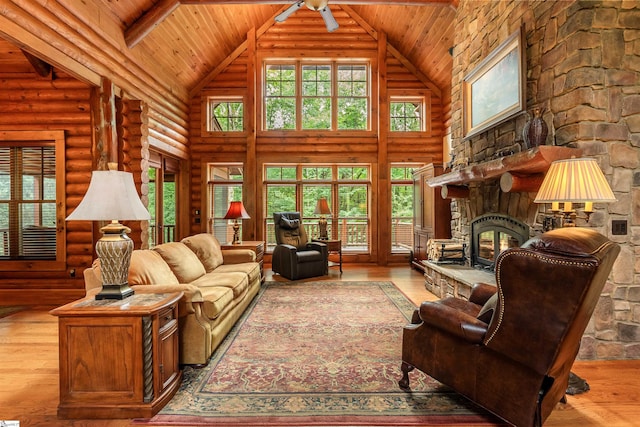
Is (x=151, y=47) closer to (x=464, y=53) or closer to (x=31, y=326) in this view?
(x=31, y=326)

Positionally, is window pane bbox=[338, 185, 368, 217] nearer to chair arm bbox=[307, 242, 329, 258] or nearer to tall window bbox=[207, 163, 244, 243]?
chair arm bbox=[307, 242, 329, 258]

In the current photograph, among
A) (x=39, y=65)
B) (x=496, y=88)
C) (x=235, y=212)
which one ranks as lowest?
(x=235, y=212)

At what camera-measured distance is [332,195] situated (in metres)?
7.41

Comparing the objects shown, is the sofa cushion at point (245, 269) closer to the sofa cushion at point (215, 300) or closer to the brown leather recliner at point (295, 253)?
the sofa cushion at point (215, 300)

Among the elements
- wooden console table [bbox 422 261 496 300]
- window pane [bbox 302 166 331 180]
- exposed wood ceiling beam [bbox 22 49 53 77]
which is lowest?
wooden console table [bbox 422 261 496 300]

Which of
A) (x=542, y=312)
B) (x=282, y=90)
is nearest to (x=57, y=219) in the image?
(x=282, y=90)

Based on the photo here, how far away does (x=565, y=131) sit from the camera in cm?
270

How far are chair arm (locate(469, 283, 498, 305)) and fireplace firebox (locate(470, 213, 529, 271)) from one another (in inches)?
39.9

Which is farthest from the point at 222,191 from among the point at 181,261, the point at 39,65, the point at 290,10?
the point at 181,261

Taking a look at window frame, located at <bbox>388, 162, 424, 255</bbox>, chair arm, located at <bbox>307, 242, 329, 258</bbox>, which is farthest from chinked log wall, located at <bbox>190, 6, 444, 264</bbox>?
chair arm, located at <bbox>307, 242, 329, 258</bbox>

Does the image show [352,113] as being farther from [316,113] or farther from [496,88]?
[496,88]

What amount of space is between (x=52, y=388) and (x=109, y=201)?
1.38m

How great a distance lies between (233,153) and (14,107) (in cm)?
358

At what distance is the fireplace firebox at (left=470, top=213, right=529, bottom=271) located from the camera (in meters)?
3.33
